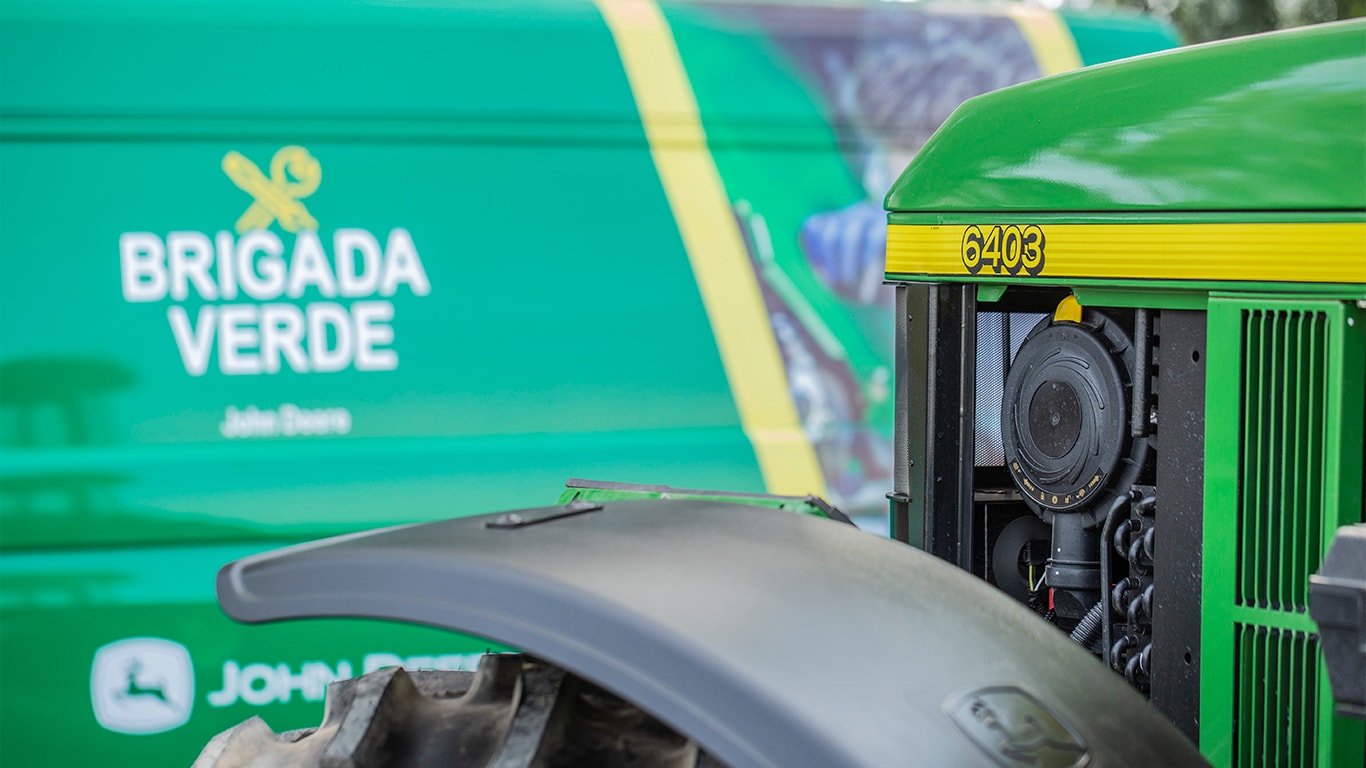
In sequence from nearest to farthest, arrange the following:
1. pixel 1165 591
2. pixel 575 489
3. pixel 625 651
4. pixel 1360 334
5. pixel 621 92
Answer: pixel 625 651
pixel 1360 334
pixel 1165 591
pixel 575 489
pixel 621 92

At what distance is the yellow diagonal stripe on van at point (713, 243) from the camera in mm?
4121

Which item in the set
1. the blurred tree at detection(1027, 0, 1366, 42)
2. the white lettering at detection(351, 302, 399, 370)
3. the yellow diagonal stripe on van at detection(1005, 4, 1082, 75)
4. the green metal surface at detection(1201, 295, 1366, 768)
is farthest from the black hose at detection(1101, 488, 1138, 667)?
the blurred tree at detection(1027, 0, 1366, 42)

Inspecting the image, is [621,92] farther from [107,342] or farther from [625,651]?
[625,651]

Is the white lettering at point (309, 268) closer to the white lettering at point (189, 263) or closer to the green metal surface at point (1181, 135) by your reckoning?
the white lettering at point (189, 263)

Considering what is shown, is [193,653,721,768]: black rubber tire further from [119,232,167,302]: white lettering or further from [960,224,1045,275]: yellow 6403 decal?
[119,232,167,302]: white lettering

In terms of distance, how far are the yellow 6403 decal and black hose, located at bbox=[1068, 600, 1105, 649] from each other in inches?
18.8

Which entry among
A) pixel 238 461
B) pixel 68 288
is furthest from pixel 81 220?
pixel 238 461

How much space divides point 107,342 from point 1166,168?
289cm

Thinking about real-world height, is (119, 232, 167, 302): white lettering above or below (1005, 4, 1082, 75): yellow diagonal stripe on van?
below

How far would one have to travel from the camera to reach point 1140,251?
180 centimetres

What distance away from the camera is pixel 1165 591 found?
5.86 feet

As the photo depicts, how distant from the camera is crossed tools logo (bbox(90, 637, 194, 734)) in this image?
→ 3.73 metres

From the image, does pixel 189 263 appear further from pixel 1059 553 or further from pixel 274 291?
pixel 1059 553

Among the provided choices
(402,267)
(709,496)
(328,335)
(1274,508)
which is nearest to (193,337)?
(328,335)
